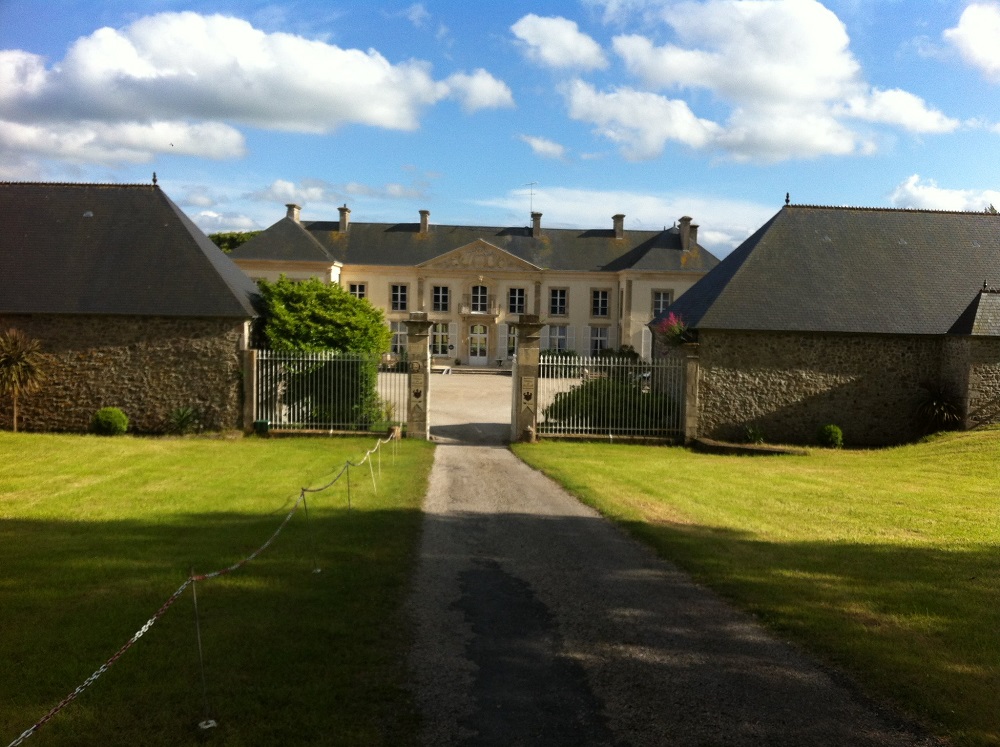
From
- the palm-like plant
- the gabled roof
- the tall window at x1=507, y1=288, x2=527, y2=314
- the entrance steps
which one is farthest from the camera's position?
the tall window at x1=507, y1=288, x2=527, y2=314

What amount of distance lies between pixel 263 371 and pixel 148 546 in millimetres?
9830

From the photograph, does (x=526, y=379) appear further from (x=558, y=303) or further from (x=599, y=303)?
(x=599, y=303)

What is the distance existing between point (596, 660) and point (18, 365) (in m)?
15.4

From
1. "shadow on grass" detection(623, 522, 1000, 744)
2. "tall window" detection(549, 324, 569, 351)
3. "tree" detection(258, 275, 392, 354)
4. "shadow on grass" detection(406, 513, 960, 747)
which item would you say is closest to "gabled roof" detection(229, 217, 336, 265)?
"tall window" detection(549, 324, 569, 351)

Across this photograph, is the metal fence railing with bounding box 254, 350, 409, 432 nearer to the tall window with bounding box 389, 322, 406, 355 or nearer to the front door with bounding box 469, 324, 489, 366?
the tall window with bounding box 389, 322, 406, 355

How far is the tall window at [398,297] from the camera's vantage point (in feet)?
132

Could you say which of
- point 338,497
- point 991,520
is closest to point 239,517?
point 338,497

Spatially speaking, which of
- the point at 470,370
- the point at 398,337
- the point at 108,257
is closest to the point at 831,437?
the point at 108,257

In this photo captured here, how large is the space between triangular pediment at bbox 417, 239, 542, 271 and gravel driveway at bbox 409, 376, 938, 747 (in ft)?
105

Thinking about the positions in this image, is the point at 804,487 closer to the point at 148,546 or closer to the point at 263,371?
the point at 148,546

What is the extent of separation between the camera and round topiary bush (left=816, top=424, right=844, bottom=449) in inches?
690

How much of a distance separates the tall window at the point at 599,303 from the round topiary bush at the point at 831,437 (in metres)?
23.6

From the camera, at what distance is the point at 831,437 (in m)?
17.5

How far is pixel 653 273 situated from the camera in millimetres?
39281
